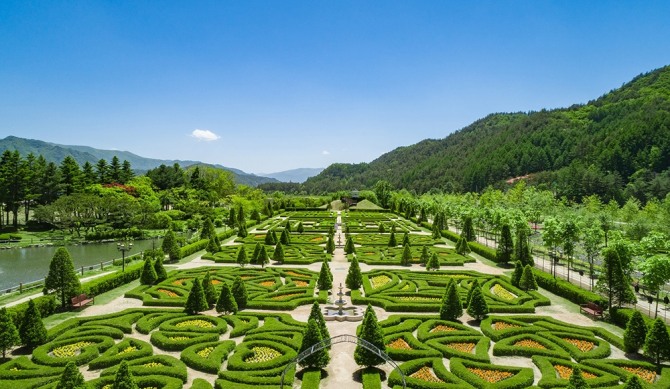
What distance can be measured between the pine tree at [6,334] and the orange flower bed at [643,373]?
23.7m

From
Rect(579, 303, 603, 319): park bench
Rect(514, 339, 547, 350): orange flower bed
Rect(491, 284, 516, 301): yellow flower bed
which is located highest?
Rect(579, 303, 603, 319): park bench

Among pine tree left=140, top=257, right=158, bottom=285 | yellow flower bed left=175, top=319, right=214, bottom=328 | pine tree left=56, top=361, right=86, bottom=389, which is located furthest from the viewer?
pine tree left=140, top=257, right=158, bottom=285

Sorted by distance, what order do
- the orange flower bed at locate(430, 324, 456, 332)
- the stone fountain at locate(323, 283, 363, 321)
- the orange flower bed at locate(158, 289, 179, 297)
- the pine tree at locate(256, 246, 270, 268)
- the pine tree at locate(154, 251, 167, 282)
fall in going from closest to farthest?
the orange flower bed at locate(430, 324, 456, 332) → the stone fountain at locate(323, 283, 363, 321) → the orange flower bed at locate(158, 289, 179, 297) → the pine tree at locate(154, 251, 167, 282) → the pine tree at locate(256, 246, 270, 268)

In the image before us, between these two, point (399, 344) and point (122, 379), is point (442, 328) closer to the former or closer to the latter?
point (399, 344)

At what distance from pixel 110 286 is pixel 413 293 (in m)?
19.8

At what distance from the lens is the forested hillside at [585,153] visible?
92.8 meters

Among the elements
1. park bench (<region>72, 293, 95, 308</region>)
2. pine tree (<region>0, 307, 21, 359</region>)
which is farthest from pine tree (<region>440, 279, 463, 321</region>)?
park bench (<region>72, 293, 95, 308</region>)

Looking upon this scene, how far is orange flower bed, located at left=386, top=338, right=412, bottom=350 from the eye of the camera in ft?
55.7

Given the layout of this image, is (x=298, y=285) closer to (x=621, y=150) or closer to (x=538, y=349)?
(x=538, y=349)

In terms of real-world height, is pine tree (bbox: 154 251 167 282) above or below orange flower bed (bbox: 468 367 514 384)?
above

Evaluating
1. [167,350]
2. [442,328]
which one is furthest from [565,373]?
[167,350]

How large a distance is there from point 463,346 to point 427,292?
803cm

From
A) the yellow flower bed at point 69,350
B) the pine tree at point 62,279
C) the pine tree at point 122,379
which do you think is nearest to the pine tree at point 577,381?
the pine tree at point 122,379

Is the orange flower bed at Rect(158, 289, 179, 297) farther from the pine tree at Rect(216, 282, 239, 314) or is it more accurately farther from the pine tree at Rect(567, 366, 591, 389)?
the pine tree at Rect(567, 366, 591, 389)
